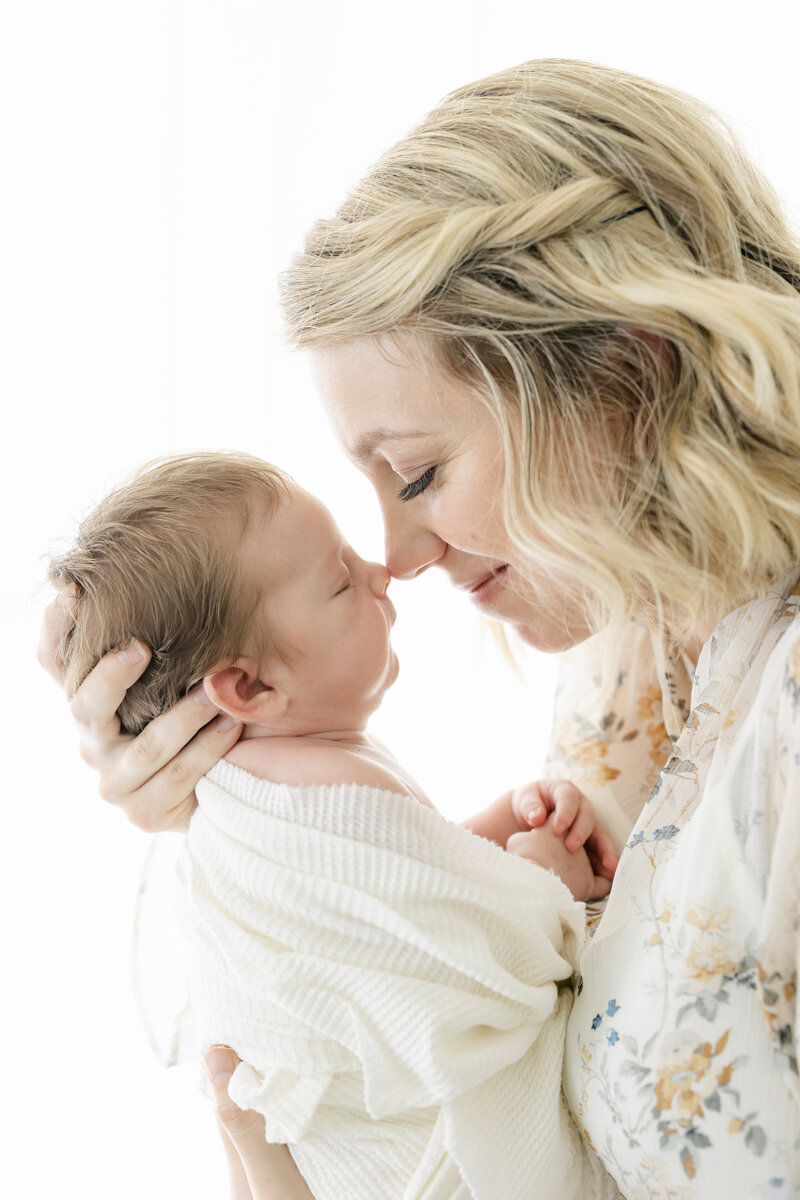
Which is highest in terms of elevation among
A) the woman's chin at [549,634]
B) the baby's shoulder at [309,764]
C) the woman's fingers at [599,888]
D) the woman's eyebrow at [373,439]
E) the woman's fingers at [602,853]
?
the woman's eyebrow at [373,439]

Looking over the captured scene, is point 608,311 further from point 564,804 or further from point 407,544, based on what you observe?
point 564,804

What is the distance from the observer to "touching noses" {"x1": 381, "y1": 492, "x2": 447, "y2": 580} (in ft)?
4.48

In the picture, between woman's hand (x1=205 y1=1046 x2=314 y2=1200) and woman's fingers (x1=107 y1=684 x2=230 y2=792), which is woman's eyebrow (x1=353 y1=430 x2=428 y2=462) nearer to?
woman's fingers (x1=107 y1=684 x2=230 y2=792)

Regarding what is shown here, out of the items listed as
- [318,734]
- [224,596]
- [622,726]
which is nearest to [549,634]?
[622,726]

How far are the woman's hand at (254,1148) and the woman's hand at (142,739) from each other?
0.97ft

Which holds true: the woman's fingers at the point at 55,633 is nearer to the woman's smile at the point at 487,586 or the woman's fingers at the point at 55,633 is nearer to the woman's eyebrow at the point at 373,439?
the woman's eyebrow at the point at 373,439

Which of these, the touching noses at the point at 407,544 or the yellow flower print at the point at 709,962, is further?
the touching noses at the point at 407,544

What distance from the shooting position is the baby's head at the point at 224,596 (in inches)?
49.5

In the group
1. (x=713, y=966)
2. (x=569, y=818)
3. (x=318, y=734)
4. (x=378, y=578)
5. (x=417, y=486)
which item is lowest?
(x=569, y=818)

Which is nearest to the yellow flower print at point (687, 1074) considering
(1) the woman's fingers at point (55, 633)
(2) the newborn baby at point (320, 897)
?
(2) the newborn baby at point (320, 897)

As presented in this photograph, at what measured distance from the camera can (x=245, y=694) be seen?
130 centimetres

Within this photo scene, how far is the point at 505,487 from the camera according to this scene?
3.99 ft

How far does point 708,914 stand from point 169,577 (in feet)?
2.27

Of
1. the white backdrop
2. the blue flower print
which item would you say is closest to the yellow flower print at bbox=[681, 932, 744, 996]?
the blue flower print
